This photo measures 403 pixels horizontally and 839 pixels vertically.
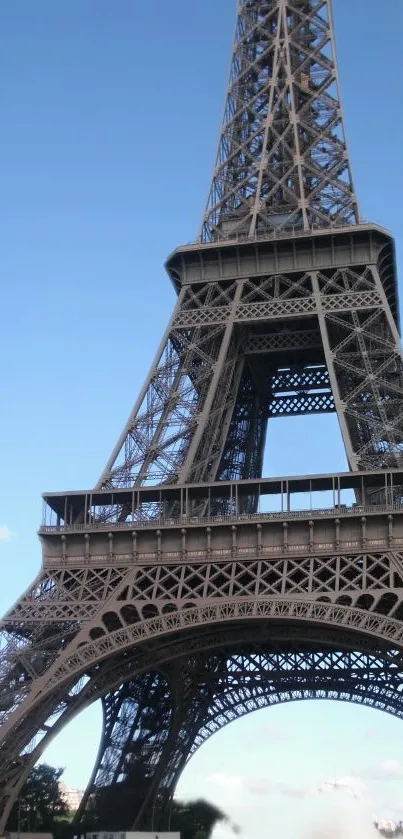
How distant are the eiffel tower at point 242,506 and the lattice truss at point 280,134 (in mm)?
100

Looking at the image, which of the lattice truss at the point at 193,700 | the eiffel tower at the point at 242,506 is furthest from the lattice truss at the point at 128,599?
the lattice truss at the point at 193,700

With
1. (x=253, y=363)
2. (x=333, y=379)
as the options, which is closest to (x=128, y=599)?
(x=333, y=379)

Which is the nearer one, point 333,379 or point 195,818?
point 333,379

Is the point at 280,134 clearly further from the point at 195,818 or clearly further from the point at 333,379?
the point at 195,818

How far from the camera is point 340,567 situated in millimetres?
37594

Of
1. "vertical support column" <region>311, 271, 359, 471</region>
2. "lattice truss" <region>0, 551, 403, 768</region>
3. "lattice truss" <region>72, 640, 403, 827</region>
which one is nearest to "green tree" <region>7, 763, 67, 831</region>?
"lattice truss" <region>72, 640, 403, 827</region>

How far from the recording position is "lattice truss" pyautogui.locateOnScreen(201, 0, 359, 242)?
4884 cm

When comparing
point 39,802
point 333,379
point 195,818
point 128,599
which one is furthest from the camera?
point 195,818

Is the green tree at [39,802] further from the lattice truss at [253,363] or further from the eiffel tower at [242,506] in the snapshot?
the lattice truss at [253,363]

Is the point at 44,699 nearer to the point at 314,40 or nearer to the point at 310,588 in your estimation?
the point at 310,588

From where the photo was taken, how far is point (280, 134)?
51.5m

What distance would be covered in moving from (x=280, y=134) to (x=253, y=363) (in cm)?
981

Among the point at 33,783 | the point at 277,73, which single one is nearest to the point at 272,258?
the point at 277,73

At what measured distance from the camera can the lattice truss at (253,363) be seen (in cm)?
4194
